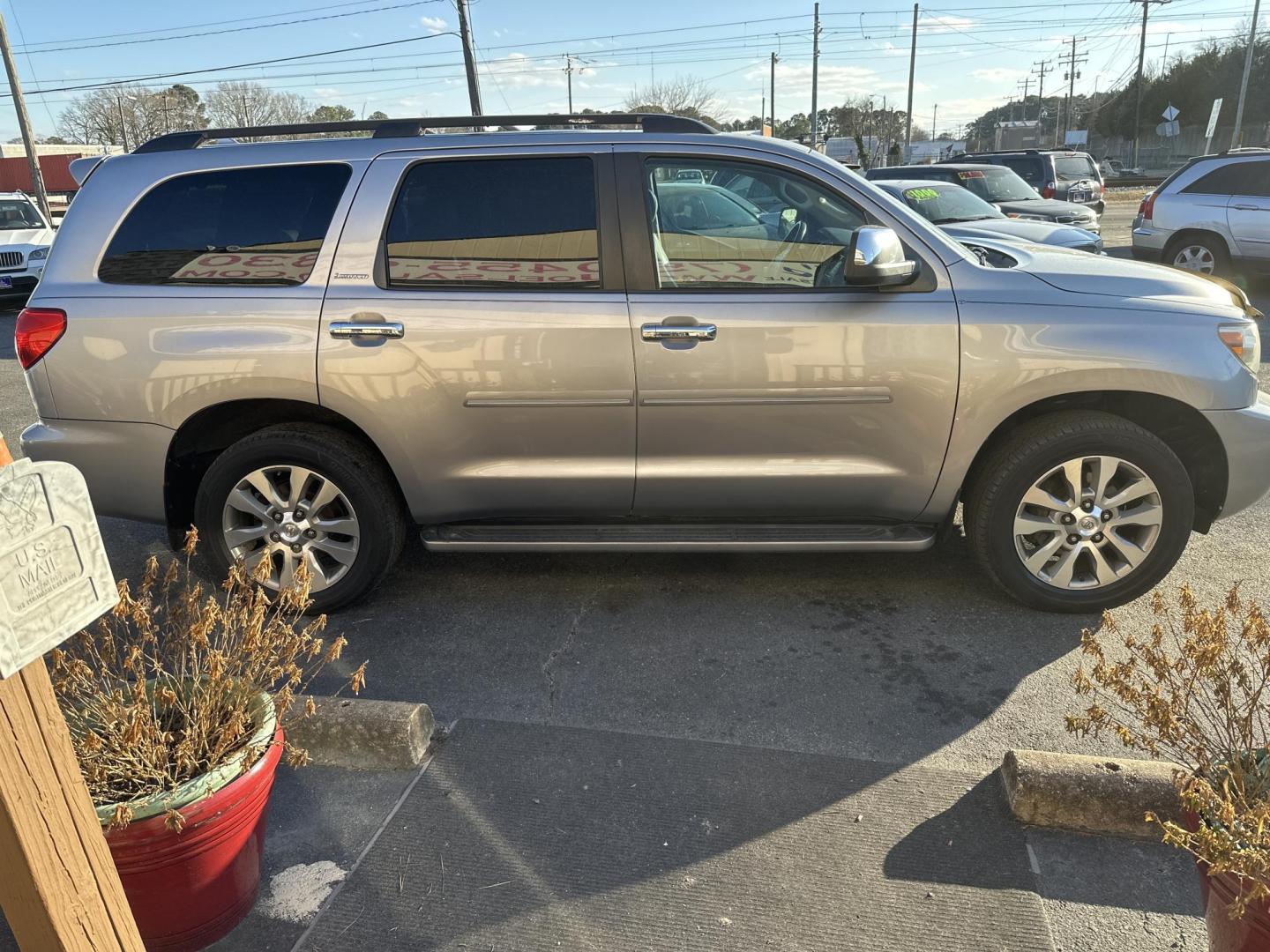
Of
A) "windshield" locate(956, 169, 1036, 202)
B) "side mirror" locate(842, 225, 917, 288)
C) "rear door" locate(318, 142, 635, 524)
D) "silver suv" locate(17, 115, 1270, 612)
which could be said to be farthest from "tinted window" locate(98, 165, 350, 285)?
"windshield" locate(956, 169, 1036, 202)

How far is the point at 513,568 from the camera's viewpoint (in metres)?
4.49

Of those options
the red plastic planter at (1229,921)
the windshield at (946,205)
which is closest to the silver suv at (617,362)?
the red plastic planter at (1229,921)

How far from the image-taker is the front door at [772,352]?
3.56 m

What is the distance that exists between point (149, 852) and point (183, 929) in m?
0.26

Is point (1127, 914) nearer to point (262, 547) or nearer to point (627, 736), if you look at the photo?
point (627, 736)

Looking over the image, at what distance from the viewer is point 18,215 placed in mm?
15078

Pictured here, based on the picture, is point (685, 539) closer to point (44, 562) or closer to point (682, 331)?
point (682, 331)

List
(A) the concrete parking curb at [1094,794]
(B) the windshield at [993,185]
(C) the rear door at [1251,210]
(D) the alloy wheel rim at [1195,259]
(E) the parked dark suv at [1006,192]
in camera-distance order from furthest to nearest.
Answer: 1. (B) the windshield at [993,185]
2. (E) the parked dark suv at [1006,192]
3. (D) the alloy wheel rim at [1195,259]
4. (C) the rear door at [1251,210]
5. (A) the concrete parking curb at [1094,794]

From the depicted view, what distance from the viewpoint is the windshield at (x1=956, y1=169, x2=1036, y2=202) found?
12469 mm

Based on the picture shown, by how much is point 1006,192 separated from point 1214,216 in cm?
259

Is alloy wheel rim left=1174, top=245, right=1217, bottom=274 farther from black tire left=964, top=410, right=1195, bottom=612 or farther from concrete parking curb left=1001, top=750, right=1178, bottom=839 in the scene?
concrete parking curb left=1001, top=750, right=1178, bottom=839

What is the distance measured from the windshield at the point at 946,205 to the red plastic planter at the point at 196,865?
9.45 m

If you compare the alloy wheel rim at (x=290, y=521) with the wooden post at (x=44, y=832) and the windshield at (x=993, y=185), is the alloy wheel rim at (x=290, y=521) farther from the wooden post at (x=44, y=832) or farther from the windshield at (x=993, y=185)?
the windshield at (x=993, y=185)

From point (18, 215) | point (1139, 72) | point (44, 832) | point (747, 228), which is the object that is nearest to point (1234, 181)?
point (747, 228)
